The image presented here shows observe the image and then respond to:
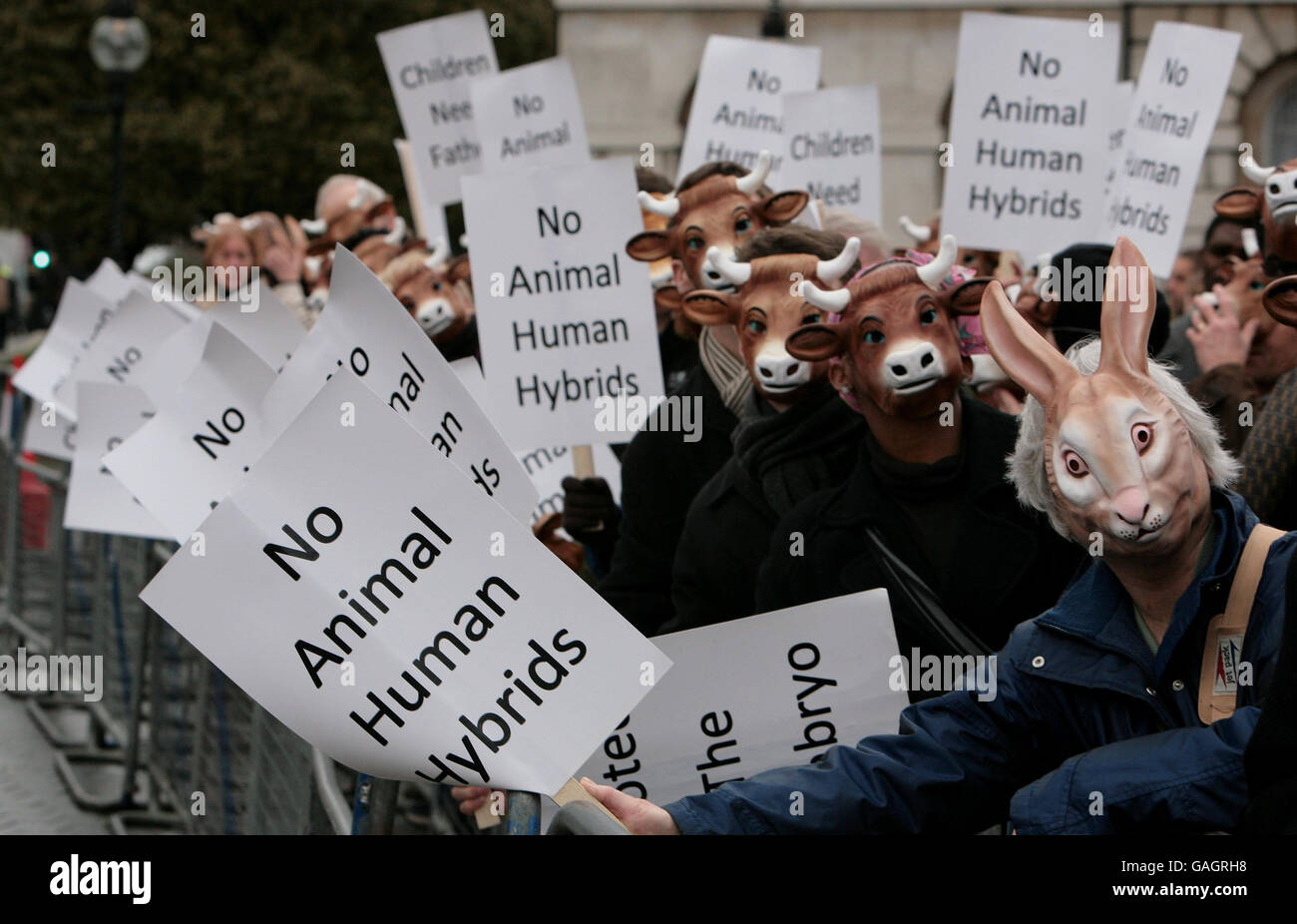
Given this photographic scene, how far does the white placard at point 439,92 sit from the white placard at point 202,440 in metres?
4.92

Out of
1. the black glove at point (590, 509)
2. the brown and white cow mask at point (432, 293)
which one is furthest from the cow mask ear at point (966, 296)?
the brown and white cow mask at point (432, 293)

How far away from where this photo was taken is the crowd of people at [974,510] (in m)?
2.64

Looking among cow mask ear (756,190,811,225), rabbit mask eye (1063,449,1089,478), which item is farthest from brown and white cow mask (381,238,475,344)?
rabbit mask eye (1063,449,1089,478)

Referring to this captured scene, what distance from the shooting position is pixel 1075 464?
284 cm

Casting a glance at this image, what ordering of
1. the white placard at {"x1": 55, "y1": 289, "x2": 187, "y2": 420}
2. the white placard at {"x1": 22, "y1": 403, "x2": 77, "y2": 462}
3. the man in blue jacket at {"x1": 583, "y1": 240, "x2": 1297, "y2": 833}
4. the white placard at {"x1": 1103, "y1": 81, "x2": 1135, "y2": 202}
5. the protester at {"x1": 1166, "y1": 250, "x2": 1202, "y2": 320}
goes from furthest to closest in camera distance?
the protester at {"x1": 1166, "y1": 250, "x2": 1202, "y2": 320} < the white placard at {"x1": 1103, "y1": 81, "x2": 1135, "y2": 202} < the white placard at {"x1": 22, "y1": 403, "x2": 77, "y2": 462} < the white placard at {"x1": 55, "y1": 289, "x2": 187, "y2": 420} < the man in blue jacket at {"x1": 583, "y1": 240, "x2": 1297, "y2": 833}

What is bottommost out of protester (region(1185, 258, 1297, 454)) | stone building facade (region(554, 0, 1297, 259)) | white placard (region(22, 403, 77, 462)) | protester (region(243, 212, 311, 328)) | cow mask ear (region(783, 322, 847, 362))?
stone building facade (region(554, 0, 1297, 259))

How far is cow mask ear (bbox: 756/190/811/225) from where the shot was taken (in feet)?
18.7

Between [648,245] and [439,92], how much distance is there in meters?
4.24

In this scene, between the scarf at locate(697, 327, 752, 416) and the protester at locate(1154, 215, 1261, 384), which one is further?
the protester at locate(1154, 215, 1261, 384)

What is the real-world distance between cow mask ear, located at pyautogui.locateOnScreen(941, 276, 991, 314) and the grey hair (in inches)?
35.3

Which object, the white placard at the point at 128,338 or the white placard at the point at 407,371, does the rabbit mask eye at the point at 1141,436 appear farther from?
the white placard at the point at 128,338

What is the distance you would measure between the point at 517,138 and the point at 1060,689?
546 cm

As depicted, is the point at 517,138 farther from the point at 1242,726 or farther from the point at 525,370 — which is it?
the point at 1242,726

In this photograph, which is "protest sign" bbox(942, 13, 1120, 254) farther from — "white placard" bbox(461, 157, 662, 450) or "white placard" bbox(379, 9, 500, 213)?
"white placard" bbox(379, 9, 500, 213)
